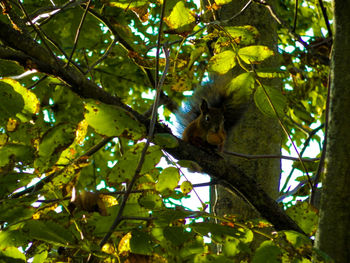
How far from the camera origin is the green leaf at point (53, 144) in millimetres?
1443

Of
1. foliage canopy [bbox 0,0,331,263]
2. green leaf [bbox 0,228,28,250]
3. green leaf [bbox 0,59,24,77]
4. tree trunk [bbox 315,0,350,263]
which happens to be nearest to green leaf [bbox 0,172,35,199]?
foliage canopy [bbox 0,0,331,263]

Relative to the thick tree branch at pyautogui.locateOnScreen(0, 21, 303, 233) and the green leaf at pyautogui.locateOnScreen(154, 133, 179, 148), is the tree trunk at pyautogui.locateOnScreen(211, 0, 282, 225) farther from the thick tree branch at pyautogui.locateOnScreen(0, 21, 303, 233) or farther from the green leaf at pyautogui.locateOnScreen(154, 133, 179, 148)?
the green leaf at pyautogui.locateOnScreen(154, 133, 179, 148)

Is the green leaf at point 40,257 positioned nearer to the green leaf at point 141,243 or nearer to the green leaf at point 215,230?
the green leaf at point 141,243

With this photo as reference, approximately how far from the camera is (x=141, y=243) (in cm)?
→ 133

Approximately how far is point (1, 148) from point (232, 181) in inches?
37.7

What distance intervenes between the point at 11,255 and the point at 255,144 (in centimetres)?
179

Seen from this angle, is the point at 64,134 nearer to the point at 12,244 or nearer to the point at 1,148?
the point at 1,148

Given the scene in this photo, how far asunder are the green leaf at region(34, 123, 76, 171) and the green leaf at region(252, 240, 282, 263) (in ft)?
2.28

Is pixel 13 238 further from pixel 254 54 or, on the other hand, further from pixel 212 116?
pixel 212 116

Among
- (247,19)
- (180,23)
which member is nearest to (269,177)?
(247,19)

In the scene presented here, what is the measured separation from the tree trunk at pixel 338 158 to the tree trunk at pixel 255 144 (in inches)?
48.0

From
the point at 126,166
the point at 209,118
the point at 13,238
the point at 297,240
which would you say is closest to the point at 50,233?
the point at 13,238

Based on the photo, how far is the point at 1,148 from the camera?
4.84 feet

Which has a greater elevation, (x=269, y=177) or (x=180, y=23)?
(x=180, y=23)
